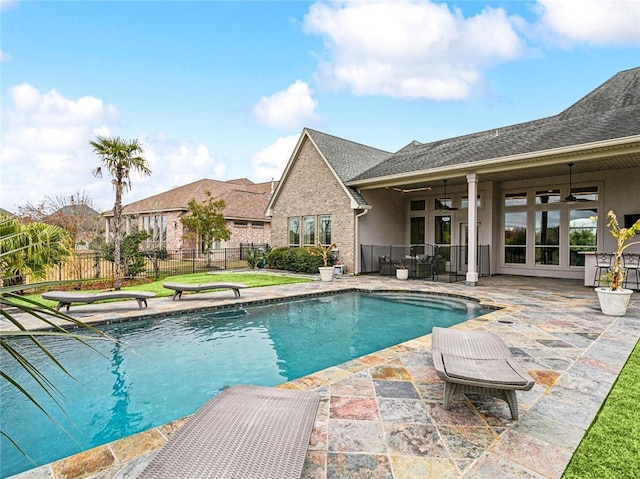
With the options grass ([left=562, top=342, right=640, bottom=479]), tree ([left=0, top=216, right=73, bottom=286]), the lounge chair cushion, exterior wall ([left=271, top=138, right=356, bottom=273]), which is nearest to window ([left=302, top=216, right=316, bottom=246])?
exterior wall ([left=271, top=138, right=356, bottom=273])

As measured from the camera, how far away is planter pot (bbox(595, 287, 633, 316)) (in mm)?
6727

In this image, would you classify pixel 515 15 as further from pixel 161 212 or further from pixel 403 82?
pixel 161 212

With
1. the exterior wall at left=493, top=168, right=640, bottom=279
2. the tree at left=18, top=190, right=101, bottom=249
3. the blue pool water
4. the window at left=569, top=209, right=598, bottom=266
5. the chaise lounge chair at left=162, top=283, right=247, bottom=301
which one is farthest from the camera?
the tree at left=18, top=190, right=101, bottom=249

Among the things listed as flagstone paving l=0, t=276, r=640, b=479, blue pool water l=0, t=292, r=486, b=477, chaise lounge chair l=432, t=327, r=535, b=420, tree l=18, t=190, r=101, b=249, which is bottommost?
blue pool water l=0, t=292, r=486, b=477

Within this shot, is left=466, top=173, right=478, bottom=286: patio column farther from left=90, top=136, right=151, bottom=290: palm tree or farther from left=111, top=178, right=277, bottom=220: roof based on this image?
left=111, top=178, right=277, bottom=220: roof

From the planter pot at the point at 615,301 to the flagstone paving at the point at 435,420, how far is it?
43.0 inches

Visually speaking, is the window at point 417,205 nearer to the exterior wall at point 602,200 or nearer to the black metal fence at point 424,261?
the black metal fence at point 424,261

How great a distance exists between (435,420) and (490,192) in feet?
42.2

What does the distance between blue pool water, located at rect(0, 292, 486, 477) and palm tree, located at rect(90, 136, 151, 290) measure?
5.31m

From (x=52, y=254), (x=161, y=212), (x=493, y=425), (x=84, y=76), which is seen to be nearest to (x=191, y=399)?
(x=493, y=425)

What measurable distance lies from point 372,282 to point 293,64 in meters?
10.2

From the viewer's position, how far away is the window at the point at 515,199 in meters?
13.9

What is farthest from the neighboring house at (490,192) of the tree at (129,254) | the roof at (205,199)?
the roof at (205,199)

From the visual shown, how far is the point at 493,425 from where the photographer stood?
2.96 meters
